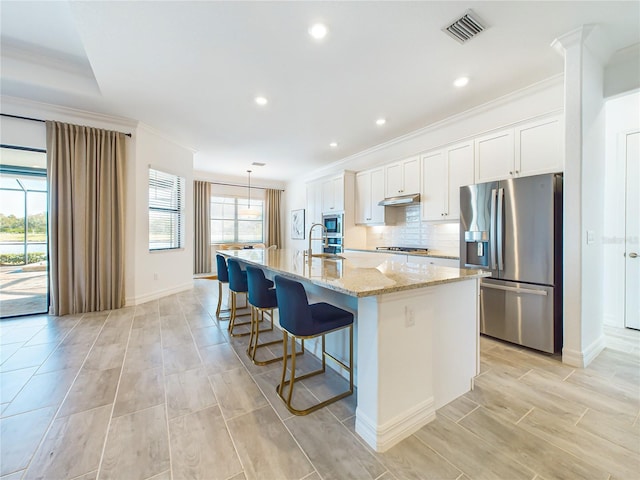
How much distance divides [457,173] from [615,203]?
71.8 inches

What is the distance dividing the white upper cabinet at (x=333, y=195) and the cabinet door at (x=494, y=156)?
2.53 m

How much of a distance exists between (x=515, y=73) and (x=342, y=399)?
11.3 ft

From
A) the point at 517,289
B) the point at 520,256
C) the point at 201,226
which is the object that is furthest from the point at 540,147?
the point at 201,226

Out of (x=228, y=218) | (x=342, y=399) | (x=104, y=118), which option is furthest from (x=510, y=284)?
(x=228, y=218)

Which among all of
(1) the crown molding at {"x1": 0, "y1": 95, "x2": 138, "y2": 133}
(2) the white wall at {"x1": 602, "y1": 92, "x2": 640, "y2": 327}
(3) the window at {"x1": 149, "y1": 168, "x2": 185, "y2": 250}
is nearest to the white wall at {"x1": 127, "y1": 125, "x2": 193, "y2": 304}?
(3) the window at {"x1": 149, "y1": 168, "x2": 185, "y2": 250}

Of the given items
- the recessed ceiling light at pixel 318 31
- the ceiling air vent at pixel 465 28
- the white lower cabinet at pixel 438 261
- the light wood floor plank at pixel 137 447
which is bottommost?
the light wood floor plank at pixel 137 447

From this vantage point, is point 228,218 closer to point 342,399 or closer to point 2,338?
point 2,338

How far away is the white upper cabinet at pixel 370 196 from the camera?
4.69 m

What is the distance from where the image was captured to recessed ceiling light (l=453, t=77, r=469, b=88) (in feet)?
9.07

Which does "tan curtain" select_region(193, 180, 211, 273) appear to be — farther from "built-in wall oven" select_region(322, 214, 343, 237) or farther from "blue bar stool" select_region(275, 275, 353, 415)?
"blue bar stool" select_region(275, 275, 353, 415)

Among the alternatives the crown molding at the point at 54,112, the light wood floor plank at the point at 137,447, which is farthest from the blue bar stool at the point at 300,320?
the crown molding at the point at 54,112

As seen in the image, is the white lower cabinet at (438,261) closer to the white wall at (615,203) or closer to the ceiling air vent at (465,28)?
the white wall at (615,203)

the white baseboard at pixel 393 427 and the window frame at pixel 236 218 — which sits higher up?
the window frame at pixel 236 218

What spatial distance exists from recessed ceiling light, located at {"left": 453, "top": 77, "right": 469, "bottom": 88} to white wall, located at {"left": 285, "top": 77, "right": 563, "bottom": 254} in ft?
2.20
